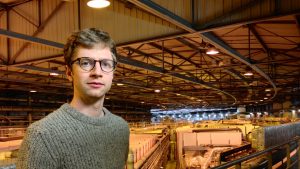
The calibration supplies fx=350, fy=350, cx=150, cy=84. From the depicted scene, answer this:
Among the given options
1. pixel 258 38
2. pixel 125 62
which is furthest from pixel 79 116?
pixel 258 38

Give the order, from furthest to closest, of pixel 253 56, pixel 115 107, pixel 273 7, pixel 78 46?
pixel 115 107 < pixel 253 56 < pixel 273 7 < pixel 78 46

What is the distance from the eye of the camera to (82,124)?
1.57 meters

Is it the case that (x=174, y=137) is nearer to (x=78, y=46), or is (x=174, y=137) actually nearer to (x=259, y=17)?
(x=259, y=17)

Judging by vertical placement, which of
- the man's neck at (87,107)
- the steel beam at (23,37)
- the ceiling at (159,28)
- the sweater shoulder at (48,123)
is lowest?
the sweater shoulder at (48,123)

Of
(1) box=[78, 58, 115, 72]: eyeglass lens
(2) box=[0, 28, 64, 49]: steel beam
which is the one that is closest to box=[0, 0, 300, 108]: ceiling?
(2) box=[0, 28, 64, 49]: steel beam

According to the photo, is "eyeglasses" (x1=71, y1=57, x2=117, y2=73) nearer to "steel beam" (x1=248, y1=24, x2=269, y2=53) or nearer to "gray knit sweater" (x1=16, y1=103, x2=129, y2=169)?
"gray knit sweater" (x1=16, y1=103, x2=129, y2=169)

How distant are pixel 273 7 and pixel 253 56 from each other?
24.7 ft

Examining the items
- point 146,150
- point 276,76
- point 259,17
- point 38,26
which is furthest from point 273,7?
point 276,76

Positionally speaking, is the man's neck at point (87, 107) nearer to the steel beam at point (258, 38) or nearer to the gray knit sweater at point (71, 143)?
the gray knit sweater at point (71, 143)

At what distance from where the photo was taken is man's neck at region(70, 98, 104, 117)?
1.64 metres

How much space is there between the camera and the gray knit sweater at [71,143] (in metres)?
1.39

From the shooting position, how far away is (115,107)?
3675cm

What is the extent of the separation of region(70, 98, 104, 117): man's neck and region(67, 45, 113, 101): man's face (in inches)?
1.2

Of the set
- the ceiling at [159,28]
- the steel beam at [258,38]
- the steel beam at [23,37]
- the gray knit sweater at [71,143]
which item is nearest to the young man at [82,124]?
the gray knit sweater at [71,143]
